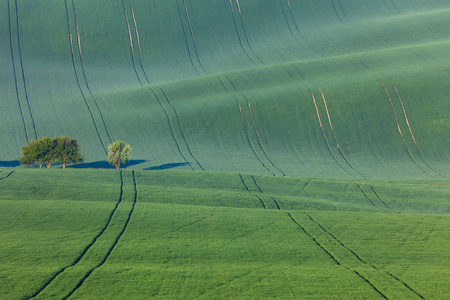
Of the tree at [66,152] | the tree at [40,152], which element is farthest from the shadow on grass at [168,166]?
the tree at [40,152]

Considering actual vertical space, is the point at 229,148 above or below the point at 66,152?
below

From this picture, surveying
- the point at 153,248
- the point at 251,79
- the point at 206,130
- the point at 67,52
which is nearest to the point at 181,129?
the point at 206,130

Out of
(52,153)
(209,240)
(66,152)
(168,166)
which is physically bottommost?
(168,166)

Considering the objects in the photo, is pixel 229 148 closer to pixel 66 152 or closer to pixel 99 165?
pixel 99 165

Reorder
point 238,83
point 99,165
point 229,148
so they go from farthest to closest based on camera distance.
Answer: point 238,83, point 229,148, point 99,165

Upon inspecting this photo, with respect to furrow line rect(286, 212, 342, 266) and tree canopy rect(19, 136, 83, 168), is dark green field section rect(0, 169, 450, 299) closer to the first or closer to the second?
furrow line rect(286, 212, 342, 266)

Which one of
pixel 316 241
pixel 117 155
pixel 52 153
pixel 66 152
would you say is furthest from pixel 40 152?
pixel 316 241
